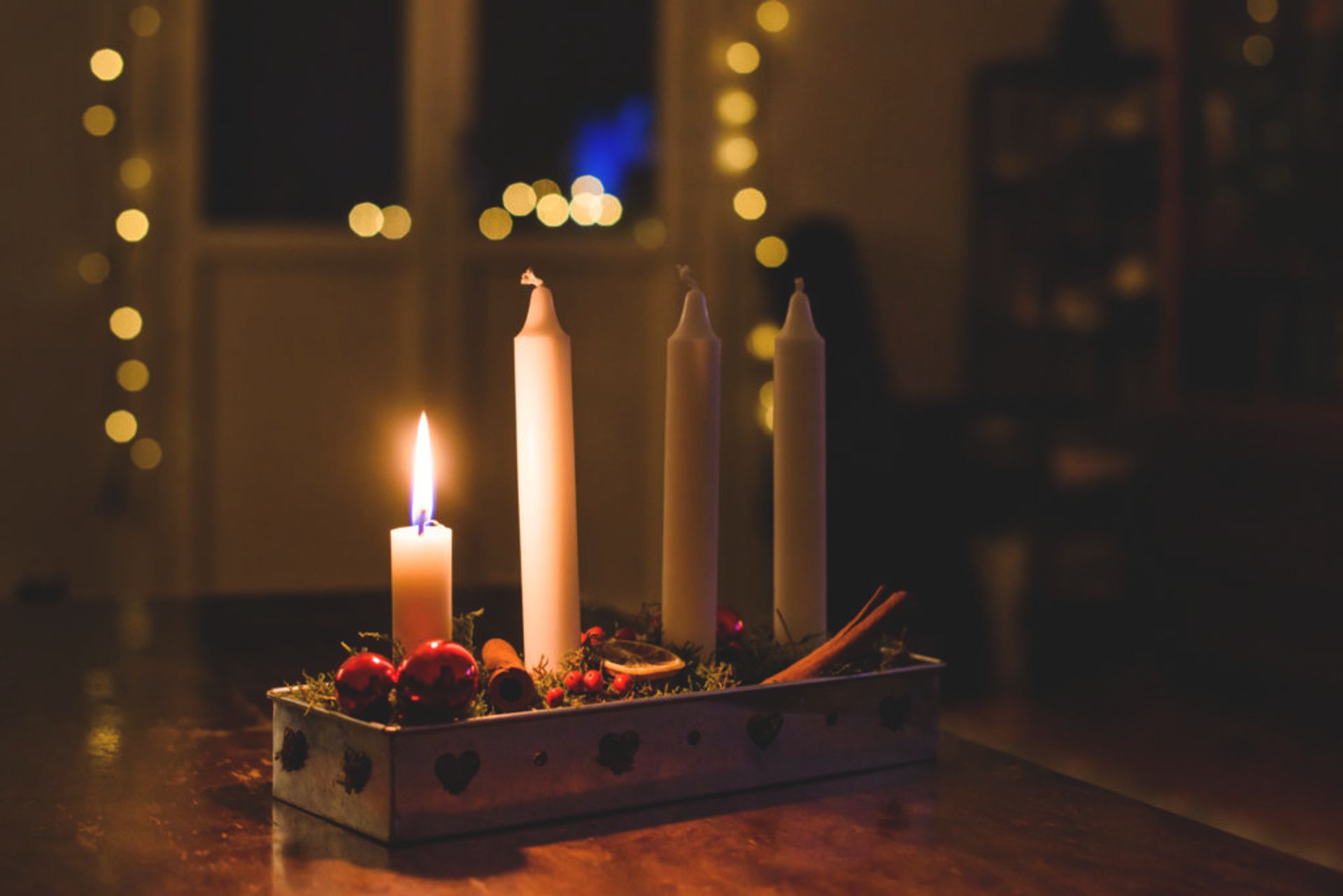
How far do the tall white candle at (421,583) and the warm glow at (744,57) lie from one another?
362 cm

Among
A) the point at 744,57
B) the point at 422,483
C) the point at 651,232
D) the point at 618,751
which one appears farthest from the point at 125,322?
the point at 618,751

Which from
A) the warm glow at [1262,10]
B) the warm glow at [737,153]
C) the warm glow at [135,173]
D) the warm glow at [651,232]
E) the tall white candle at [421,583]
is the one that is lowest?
the tall white candle at [421,583]

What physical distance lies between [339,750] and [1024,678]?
3.27m

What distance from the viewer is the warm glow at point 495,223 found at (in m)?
4.07

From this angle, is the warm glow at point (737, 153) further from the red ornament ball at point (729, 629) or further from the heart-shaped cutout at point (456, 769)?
the heart-shaped cutout at point (456, 769)

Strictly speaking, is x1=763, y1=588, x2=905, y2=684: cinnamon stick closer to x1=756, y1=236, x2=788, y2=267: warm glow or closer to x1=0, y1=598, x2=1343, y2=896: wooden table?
x1=0, y1=598, x2=1343, y2=896: wooden table

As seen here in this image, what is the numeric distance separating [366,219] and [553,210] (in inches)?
20.5

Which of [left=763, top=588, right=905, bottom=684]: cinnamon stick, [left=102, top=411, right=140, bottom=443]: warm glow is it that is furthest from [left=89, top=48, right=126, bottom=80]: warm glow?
[left=763, top=588, right=905, bottom=684]: cinnamon stick

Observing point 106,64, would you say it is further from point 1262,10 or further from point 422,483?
point 422,483

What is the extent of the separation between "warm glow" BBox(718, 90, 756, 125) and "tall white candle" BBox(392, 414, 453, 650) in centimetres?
358

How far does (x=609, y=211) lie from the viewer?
421cm

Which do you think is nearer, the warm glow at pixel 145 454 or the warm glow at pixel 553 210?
the warm glow at pixel 145 454

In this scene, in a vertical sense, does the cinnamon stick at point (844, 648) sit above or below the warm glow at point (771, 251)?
below

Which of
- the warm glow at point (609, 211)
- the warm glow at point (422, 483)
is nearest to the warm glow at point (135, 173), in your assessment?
the warm glow at point (609, 211)
